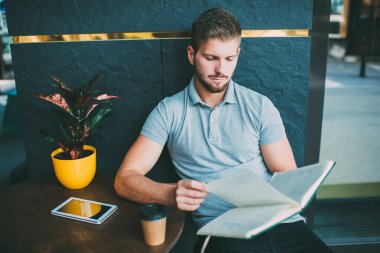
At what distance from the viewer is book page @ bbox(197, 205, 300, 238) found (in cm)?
99

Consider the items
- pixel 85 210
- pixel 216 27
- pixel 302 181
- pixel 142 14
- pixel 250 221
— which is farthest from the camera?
pixel 142 14

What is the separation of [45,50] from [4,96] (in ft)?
15.0

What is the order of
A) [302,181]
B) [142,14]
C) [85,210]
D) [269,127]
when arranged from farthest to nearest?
[142,14] < [269,127] < [85,210] < [302,181]

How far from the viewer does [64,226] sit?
1231mm

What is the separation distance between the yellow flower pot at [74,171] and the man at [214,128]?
172 millimetres

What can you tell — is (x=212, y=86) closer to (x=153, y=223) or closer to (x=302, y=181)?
(x=302, y=181)

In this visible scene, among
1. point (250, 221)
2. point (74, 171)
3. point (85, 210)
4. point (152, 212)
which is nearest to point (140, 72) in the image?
point (74, 171)

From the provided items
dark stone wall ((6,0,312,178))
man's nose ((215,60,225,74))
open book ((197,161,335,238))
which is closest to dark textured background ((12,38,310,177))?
dark stone wall ((6,0,312,178))

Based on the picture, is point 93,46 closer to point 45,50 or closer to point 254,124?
point 45,50

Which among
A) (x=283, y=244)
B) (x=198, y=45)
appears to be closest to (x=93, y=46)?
(x=198, y=45)

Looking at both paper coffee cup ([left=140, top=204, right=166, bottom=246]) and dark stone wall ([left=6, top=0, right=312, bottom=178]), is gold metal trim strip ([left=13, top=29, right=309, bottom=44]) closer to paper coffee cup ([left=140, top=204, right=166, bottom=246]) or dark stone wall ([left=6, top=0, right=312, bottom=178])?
dark stone wall ([left=6, top=0, right=312, bottom=178])

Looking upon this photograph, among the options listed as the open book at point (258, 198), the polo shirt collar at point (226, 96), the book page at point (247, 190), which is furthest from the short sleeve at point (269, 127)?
the book page at point (247, 190)

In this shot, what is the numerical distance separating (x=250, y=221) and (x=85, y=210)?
63cm

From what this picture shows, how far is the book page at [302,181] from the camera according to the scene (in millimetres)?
1076
